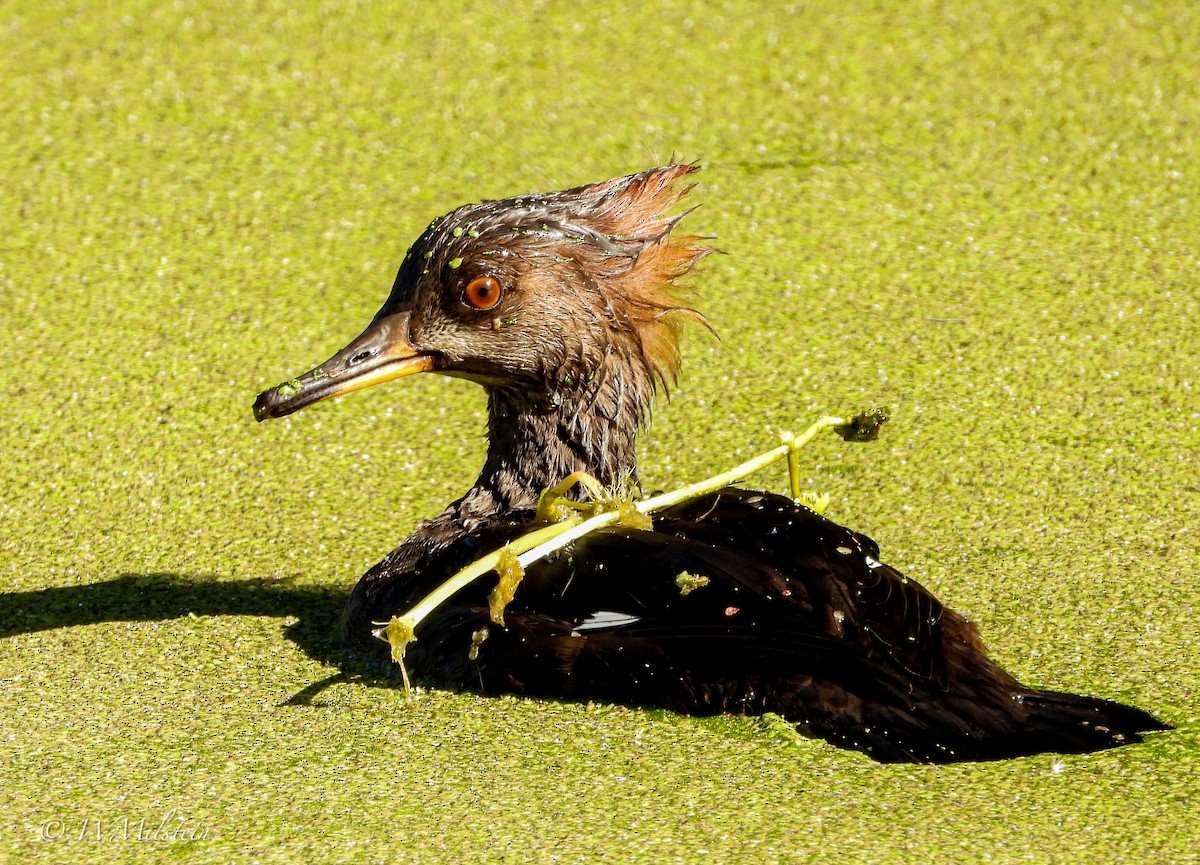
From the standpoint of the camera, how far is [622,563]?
8.93 ft

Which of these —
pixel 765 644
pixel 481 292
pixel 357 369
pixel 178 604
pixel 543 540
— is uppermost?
pixel 481 292

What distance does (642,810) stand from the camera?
2.33m

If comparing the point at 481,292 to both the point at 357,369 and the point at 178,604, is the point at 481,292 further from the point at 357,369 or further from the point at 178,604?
the point at 178,604

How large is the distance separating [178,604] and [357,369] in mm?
682

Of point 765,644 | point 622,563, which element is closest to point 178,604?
point 622,563

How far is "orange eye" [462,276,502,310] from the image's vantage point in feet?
9.55

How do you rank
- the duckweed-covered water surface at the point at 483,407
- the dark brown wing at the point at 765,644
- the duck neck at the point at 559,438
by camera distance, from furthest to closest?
the duck neck at the point at 559,438
the dark brown wing at the point at 765,644
the duckweed-covered water surface at the point at 483,407

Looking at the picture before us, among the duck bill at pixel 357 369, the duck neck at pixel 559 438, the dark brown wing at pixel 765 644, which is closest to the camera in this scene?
the dark brown wing at pixel 765 644

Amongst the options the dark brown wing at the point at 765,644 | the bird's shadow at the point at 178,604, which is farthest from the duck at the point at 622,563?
the bird's shadow at the point at 178,604

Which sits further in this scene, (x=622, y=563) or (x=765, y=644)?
(x=622, y=563)

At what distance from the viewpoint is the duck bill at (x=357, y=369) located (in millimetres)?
2828

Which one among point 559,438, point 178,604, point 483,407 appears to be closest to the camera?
point 559,438

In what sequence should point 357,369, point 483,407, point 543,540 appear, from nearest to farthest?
point 543,540, point 357,369, point 483,407

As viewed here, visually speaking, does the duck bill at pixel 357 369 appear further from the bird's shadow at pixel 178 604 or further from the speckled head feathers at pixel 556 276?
the bird's shadow at pixel 178 604
